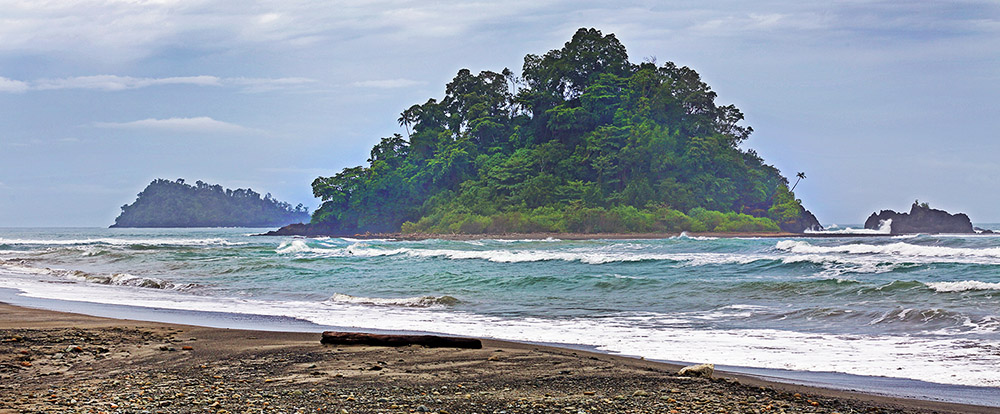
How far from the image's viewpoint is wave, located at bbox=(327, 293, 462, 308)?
45.1 ft

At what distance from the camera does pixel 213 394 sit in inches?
188

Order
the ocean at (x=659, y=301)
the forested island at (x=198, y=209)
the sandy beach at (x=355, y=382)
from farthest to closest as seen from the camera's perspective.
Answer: the forested island at (x=198, y=209)
the ocean at (x=659, y=301)
the sandy beach at (x=355, y=382)

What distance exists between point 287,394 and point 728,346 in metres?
5.15

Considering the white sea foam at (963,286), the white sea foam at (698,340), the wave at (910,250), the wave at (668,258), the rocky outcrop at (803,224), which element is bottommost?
the white sea foam at (698,340)

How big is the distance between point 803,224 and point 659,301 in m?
65.0

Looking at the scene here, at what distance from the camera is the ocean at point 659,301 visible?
7.97 m

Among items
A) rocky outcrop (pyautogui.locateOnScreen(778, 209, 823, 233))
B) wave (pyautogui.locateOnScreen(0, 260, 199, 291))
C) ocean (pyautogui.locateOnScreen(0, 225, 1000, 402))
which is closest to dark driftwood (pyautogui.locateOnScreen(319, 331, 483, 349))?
ocean (pyautogui.locateOnScreen(0, 225, 1000, 402))

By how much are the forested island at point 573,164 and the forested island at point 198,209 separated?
292 ft

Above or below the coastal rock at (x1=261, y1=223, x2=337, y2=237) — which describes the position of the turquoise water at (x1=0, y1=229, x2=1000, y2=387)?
below

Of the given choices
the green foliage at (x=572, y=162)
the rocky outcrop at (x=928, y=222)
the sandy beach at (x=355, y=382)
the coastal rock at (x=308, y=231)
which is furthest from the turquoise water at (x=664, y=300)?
the coastal rock at (x=308, y=231)

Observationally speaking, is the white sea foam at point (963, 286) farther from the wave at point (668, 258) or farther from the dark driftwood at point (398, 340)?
the dark driftwood at point (398, 340)

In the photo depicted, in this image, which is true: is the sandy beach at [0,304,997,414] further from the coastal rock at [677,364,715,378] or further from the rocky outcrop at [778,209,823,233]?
the rocky outcrop at [778,209,823,233]

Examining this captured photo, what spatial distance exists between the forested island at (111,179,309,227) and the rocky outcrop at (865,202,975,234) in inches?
4870

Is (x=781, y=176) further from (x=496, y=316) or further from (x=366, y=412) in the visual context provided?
(x=366, y=412)
